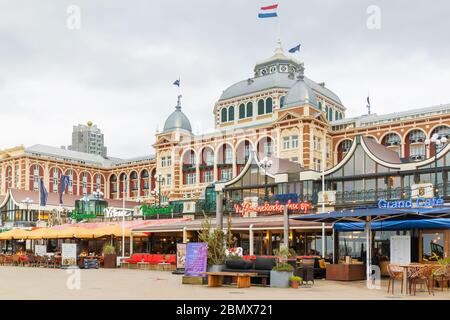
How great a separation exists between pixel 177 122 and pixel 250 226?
4669 centimetres

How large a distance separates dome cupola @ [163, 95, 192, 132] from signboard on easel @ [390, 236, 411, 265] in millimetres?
58420

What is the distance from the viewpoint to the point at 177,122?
82.9 metres


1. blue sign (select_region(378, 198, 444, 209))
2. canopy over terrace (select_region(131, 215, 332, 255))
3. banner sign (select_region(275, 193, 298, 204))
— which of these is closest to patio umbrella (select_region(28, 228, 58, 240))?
canopy over terrace (select_region(131, 215, 332, 255))

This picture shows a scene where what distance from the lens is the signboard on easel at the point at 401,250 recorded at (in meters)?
25.5

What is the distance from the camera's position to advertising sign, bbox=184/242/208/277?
23688 millimetres

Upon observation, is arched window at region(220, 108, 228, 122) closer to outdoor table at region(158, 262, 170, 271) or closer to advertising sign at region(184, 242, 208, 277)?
outdoor table at region(158, 262, 170, 271)

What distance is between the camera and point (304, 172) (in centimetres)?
4284

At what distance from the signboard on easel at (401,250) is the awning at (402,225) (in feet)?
4.76

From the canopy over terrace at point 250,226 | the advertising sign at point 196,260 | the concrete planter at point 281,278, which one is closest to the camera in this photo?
the concrete planter at point 281,278

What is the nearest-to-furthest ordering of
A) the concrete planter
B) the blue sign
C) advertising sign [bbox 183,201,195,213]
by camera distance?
the concrete planter < the blue sign < advertising sign [bbox 183,201,195,213]

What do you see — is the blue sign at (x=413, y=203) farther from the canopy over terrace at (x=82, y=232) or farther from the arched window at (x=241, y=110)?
the arched window at (x=241, y=110)

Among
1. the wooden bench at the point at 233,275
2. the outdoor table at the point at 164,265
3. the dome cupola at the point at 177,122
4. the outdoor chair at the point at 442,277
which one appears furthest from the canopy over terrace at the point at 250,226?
the dome cupola at the point at 177,122

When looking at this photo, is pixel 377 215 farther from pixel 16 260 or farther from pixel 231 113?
pixel 231 113
